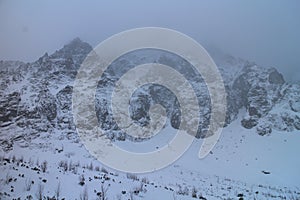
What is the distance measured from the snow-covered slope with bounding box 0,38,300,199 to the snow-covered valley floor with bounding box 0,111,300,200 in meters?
0.19

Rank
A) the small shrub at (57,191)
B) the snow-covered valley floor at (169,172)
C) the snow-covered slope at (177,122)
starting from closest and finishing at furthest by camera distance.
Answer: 1. the small shrub at (57,191)
2. the snow-covered valley floor at (169,172)
3. the snow-covered slope at (177,122)

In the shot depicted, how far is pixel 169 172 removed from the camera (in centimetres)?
4025

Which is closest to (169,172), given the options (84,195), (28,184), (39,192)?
(84,195)

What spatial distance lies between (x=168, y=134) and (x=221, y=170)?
899 inches

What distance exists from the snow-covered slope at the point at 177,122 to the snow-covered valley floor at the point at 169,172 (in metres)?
0.19

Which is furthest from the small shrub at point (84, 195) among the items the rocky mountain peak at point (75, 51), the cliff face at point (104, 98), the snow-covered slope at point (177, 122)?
the rocky mountain peak at point (75, 51)

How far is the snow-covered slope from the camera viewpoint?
45219 mm

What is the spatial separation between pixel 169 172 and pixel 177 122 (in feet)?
122

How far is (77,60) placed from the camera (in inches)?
3740

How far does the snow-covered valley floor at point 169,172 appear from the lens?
11.2 meters

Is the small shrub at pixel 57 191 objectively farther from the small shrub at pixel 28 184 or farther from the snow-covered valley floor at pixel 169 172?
the small shrub at pixel 28 184

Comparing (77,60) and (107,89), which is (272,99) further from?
(77,60)

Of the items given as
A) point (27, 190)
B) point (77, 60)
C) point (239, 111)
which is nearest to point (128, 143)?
point (239, 111)

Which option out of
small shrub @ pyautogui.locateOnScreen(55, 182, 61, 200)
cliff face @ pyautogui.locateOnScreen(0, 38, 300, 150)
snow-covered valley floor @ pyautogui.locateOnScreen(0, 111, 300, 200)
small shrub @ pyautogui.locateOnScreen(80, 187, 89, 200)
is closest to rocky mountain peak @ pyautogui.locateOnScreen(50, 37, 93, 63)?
cliff face @ pyautogui.locateOnScreen(0, 38, 300, 150)
